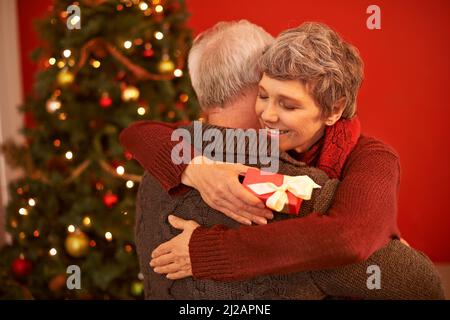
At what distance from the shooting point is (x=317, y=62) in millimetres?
950

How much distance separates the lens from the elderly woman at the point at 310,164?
82 centimetres

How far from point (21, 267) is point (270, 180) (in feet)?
5.50

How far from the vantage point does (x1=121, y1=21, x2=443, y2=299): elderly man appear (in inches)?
35.4

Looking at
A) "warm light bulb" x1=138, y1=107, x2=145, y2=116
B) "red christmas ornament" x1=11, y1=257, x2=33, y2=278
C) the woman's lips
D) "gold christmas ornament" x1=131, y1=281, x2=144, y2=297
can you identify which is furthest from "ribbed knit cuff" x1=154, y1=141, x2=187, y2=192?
"red christmas ornament" x1=11, y1=257, x2=33, y2=278

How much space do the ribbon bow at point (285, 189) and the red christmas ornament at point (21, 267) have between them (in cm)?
164

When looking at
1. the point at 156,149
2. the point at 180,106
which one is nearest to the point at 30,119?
the point at 180,106

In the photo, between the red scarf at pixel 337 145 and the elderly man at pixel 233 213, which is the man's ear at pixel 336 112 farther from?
the elderly man at pixel 233 213

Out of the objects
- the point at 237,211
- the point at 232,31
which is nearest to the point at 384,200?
the point at 237,211

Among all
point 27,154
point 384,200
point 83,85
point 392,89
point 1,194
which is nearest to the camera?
point 384,200

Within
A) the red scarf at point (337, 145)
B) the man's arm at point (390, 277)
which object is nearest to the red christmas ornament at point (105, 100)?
the red scarf at point (337, 145)

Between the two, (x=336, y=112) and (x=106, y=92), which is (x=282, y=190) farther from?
(x=106, y=92)

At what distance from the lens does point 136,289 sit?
210 cm

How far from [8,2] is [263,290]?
2596mm
